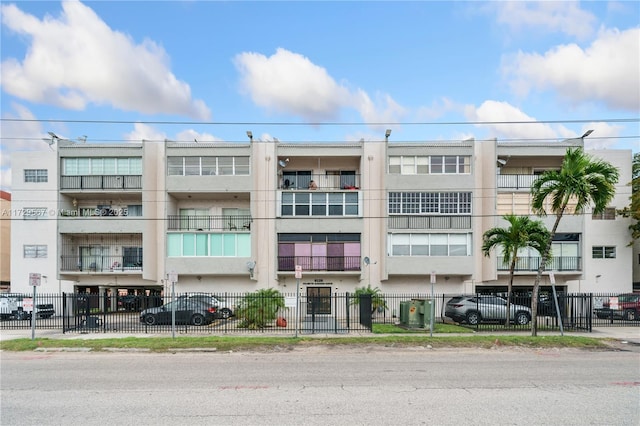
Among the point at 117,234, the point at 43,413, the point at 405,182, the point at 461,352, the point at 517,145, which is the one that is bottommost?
the point at 461,352

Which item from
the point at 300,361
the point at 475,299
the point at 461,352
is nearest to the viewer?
the point at 300,361

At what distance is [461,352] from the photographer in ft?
50.4

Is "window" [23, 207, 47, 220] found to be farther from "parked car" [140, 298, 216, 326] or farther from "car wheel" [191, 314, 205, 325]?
"car wheel" [191, 314, 205, 325]

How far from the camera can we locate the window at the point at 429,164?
31531 mm

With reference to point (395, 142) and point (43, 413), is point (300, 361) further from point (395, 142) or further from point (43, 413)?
point (395, 142)

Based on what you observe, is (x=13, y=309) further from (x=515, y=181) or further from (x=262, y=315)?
(x=515, y=181)

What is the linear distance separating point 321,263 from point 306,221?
9.31 feet

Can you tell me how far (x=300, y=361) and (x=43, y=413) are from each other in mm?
6903

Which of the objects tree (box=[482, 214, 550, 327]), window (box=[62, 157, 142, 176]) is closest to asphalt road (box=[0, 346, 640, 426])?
tree (box=[482, 214, 550, 327])

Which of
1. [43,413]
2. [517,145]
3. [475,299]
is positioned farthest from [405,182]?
[43,413]

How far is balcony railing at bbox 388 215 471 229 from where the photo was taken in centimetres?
3120

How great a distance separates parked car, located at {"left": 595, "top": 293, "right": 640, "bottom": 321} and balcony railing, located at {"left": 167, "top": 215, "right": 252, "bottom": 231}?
20.6 m

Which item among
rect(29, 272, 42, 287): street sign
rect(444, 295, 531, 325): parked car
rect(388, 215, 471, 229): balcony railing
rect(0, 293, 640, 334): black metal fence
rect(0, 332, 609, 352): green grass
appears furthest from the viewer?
rect(388, 215, 471, 229): balcony railing

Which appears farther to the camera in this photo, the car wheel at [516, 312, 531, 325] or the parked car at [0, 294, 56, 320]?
the parked car at [0, 294, 56, 320]
